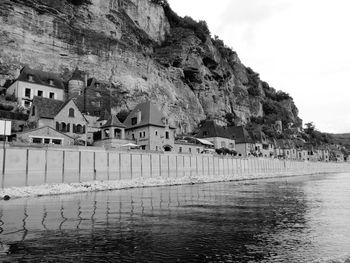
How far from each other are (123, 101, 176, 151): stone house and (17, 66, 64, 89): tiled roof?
1586 cm

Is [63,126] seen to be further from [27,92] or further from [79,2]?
[79,2]

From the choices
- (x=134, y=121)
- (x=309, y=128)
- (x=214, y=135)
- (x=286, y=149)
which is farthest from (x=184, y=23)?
(x=309, y=128)

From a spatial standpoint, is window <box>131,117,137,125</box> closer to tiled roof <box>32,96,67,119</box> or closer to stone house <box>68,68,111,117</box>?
stone house <box>68,68,111,117</box>

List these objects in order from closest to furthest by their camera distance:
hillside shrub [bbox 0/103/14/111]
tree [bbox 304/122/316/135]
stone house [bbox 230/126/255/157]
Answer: hillside shrub [bbox 0/103/14/111] < stone house [bbox 230/126/255/157] < tree [bbox 304/122/316/135]

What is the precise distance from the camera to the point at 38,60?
70.4 m

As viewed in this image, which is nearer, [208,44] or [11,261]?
[11,261]

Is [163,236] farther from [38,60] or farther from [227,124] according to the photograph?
[227,124]

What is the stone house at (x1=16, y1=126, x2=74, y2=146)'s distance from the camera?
146 ft

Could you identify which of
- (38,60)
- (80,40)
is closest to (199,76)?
(80,40)

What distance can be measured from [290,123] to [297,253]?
16219 centimetres

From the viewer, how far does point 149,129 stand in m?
63.2

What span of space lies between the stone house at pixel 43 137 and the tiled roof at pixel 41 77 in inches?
792

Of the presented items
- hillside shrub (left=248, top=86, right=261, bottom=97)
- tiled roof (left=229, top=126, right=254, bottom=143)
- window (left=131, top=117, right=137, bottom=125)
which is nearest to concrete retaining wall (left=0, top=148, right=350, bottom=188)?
window (left=131, top=117, right=137, bottom=125)

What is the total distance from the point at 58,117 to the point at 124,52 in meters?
34.9
